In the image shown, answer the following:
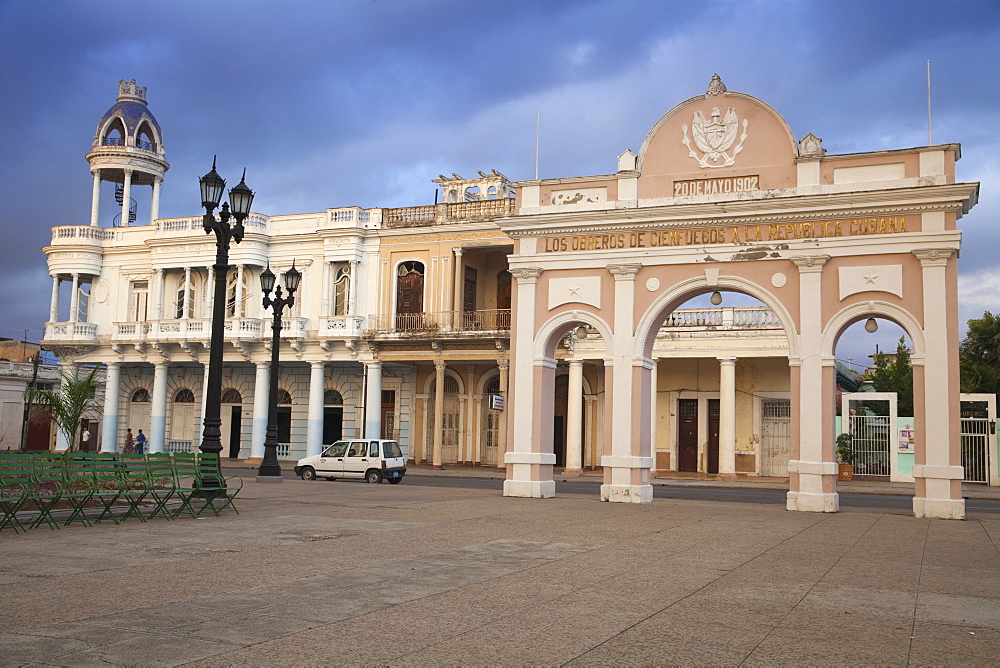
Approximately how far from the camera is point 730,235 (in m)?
19.2

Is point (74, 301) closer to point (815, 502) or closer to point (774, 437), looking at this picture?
point (774, 437)

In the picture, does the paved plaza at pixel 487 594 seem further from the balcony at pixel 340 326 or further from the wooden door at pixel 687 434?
the balcony at pixel 340 326

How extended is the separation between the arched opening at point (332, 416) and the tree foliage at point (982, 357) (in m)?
24.4

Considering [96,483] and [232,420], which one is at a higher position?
[232,420]

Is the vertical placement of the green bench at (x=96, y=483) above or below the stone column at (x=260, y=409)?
below

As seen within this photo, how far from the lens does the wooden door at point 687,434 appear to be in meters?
35.0

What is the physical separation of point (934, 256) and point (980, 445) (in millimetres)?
16330

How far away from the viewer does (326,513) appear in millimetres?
15023

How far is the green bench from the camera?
37.9 ft

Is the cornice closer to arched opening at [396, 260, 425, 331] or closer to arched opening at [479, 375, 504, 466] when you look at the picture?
arched opening at [396, 260, 425, 331]

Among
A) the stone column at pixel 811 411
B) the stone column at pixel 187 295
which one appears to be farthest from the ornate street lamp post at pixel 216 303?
the stone column at pixel 187 295

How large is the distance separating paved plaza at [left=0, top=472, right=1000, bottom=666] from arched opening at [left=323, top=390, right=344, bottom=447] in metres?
25.8

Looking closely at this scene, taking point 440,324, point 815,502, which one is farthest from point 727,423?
point 815,502

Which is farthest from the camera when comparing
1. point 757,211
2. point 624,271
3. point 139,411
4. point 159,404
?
point 139,411
